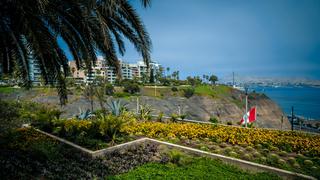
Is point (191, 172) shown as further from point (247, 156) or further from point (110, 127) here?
point (110, 127)

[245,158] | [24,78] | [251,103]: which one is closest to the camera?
[24,78]

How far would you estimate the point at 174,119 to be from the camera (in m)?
15.4

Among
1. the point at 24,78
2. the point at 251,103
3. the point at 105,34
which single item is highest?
the point at 105,34

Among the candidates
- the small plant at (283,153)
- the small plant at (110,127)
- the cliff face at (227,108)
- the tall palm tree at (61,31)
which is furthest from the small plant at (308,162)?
the cliff face at (227,108)

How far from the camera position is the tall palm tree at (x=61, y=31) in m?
4.93

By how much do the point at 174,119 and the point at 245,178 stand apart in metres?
9.45

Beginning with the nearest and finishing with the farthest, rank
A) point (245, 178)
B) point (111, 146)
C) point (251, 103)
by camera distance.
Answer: point (245, 178) → point (111, 146) → point (251, 103)

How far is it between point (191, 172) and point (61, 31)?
16.6ft

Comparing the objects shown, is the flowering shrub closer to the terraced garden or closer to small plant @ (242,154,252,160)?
the terraced garden

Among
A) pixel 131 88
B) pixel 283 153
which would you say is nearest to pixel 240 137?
pixel 283 153

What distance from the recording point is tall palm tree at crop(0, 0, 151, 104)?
16.2 ft

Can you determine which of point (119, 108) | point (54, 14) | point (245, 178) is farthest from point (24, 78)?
point (119, 108)

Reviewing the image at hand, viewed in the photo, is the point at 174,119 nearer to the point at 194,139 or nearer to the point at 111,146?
the point at 194,139

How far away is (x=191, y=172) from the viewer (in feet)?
20.5
